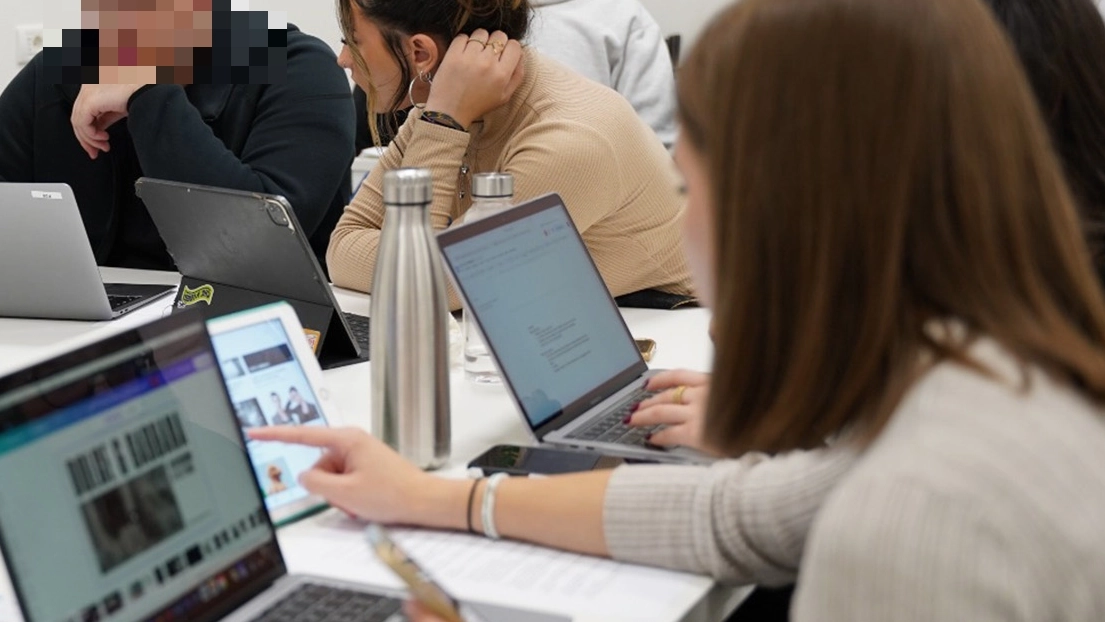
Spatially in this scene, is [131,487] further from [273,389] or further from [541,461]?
[541,461]

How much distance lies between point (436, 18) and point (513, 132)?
0.69 ft

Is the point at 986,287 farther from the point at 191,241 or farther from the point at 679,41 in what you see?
the point at 679,41

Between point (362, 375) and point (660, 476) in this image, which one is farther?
point (362, 375)

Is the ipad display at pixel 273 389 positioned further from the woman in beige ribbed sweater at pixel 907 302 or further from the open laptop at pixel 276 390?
the woman in beige ribbed sweater at pixel 907 302

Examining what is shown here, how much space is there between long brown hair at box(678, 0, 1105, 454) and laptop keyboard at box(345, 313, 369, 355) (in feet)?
2.96

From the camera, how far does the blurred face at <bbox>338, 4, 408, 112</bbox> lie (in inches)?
75.3

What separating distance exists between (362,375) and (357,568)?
0.51 meters

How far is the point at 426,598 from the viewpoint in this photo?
876mm

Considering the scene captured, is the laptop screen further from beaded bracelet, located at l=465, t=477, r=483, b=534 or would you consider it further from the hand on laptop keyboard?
the hand on laptop keyboard

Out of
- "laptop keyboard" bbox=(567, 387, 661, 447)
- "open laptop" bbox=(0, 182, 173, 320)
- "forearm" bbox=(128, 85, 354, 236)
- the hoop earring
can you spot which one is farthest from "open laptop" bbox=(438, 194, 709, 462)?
"forearm" bbox=(128, 85, 354, 236)

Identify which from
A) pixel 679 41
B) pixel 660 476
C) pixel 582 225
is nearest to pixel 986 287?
pixel 660 476

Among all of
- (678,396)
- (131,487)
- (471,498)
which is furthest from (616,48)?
(131,487)

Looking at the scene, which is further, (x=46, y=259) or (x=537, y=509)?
(x=46, y=259)

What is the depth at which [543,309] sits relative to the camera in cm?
132
